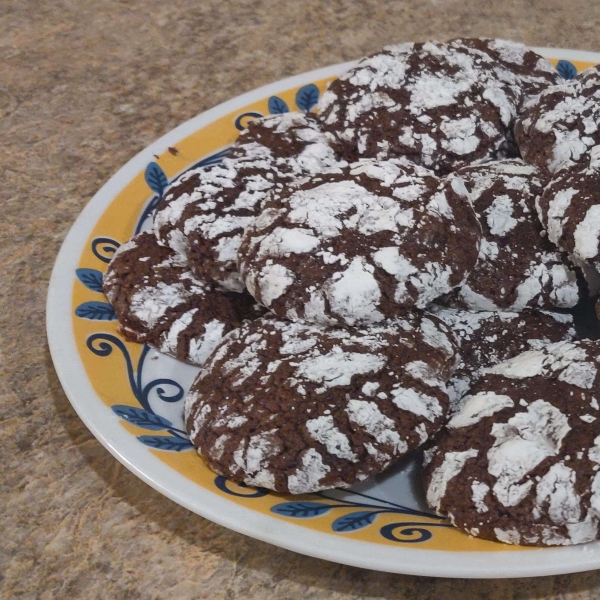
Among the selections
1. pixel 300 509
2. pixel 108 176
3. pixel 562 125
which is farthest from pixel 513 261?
pixel 108 176

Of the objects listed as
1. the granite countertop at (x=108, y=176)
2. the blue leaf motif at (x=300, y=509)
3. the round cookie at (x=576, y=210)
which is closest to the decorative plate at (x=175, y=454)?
the blue leaf motif at (x=300, y=509)

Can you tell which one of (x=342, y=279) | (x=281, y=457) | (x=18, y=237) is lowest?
(x=18, y=237)

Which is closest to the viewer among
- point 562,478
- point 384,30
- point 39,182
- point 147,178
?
point 562,478

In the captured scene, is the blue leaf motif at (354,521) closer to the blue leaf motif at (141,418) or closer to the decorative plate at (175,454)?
the decorative plate at (175,454)

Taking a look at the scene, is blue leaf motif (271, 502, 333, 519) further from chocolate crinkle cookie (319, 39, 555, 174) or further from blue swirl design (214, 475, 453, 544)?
chocolate crinkle cookie (319, 39, 555, 174)

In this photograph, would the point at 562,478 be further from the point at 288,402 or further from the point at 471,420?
the point at 288,402

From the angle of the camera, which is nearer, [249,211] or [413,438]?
[413,438]

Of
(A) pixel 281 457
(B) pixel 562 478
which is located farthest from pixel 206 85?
(B) pixel 562 478

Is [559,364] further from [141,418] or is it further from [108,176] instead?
[108,176]
